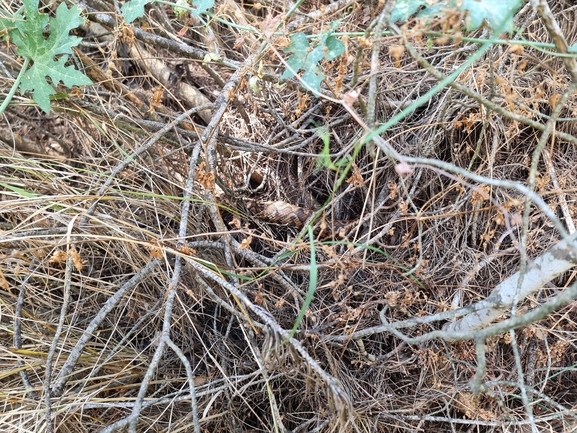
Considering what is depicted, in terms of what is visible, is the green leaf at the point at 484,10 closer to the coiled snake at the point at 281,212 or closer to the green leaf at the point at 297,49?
the green leaf at the point at 297,49

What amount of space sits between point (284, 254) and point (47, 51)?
0.95m

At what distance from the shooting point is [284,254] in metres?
1.35

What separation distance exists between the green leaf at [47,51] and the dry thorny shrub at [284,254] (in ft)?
0.48

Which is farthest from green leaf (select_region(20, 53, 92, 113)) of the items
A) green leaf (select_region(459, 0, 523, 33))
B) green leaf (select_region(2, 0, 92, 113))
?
green leaf (select_region(459, 0, 523, 33))

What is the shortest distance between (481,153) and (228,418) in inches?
49.7

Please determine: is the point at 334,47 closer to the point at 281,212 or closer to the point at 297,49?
the point at 297,49

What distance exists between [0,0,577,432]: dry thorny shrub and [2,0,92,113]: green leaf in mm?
145

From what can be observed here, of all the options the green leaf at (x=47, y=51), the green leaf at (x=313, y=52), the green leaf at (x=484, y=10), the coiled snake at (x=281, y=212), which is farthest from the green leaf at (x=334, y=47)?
the green leaf at (x=47, y=51)

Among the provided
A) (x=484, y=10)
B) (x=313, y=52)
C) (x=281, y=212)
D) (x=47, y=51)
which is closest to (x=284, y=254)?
(x=281, y=212)

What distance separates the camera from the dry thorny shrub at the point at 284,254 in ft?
4.58

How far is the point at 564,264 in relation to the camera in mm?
934

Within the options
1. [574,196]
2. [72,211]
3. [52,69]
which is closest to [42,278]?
[72,211]

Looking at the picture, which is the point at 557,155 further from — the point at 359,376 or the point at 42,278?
the point at 42,278

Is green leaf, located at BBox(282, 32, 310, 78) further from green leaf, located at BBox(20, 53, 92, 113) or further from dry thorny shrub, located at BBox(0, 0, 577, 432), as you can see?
green leaf, located at BBox(20, 53, 92, 113)
